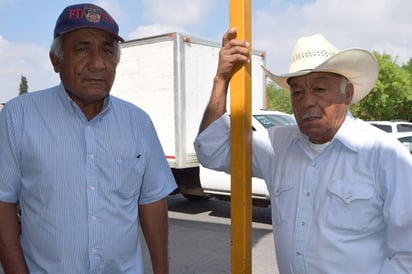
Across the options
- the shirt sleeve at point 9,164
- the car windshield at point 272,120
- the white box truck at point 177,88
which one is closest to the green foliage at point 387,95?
the car windshield at point 272,120

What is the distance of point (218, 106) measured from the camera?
196 cm

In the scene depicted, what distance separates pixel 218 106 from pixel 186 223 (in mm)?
5486

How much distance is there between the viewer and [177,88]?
7.45m

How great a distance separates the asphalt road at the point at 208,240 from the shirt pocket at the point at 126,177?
3105mm

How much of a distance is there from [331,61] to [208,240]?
15.4 feet

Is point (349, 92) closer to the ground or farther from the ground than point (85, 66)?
closer to the ground

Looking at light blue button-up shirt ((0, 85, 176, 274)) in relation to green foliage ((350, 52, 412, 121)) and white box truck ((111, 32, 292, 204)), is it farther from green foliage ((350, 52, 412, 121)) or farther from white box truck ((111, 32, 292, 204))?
green foliage ((350, 52, 412, 121))

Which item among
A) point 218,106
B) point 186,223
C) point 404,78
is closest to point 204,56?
point 186,223

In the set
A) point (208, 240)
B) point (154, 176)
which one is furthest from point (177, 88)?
point (154, 176)

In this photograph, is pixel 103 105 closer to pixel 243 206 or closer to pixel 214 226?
pixel 243 206

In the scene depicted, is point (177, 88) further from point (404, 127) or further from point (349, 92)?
point (404, 127)

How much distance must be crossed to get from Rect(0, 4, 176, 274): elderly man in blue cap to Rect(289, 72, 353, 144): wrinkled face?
725 mm

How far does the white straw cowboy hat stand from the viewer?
1.76 m

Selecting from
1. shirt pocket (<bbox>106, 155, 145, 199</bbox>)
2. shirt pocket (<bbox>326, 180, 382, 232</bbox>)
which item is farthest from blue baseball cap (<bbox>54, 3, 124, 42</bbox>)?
shirt pocket (<bbox>326, 180, 382, 232</bbox>)
